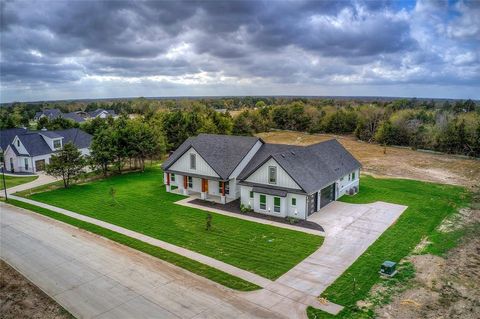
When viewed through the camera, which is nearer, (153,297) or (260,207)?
(153,297)

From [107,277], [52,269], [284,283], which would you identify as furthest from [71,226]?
[284,283]

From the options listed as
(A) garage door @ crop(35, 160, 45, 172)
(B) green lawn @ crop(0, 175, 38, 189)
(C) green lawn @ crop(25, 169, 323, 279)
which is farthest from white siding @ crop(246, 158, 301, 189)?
(A) garage door @ crop(35, 160, 45, 172)

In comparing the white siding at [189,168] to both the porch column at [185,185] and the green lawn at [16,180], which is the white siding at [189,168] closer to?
the porch column at [185,185]

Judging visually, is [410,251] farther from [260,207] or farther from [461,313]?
[260,207]

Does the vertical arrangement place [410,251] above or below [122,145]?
below

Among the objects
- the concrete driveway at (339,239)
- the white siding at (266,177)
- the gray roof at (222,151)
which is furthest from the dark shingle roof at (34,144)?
the concrete driveway at (339,239)

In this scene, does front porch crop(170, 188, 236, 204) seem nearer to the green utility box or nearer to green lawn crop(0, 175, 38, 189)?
the green utility box
